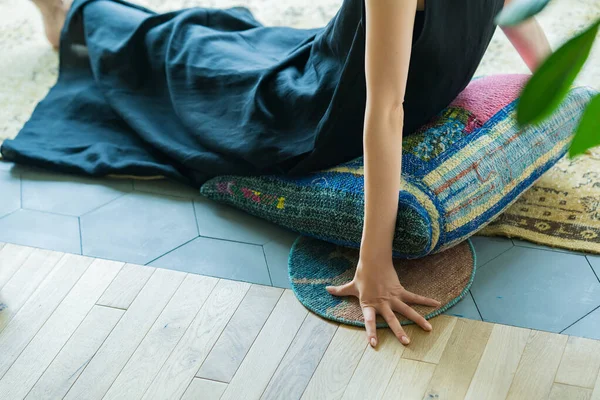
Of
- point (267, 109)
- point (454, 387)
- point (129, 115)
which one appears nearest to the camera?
point (454, 387)

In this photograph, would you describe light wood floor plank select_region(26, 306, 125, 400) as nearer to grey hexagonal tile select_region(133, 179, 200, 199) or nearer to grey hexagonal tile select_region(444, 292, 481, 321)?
grey hexagonal tile select_region(133, 179, 200, 199)

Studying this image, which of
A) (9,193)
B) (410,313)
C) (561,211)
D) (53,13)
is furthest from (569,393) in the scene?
(53,13)

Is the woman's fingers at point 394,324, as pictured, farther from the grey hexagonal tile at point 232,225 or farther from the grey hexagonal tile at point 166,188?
the grey hexagonal tile at point 166,188

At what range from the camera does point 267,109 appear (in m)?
1.68

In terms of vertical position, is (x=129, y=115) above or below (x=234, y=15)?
below

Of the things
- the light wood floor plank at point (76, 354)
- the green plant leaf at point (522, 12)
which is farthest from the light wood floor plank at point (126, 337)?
the green plant leaf at point (522, 12)

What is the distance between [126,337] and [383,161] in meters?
0.60

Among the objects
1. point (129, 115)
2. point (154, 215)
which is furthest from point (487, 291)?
point (129, 115)

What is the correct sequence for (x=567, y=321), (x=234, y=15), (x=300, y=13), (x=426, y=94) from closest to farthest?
(x=567, y=321) < (x=426, y=94) < (x=234, y=15) < (x=300, y=13)

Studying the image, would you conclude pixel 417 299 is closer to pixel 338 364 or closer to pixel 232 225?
pixel 338 364

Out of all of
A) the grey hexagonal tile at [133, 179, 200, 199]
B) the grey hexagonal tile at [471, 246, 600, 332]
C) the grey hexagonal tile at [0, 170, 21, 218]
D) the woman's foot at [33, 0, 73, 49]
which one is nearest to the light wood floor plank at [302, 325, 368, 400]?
the grey hexagonal tile at [471, 246, 600, 332]

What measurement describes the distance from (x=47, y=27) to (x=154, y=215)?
96 centimetres

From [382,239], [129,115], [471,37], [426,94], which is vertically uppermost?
[471,37]

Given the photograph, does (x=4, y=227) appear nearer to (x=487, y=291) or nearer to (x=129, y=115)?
(x=129, y=115)
